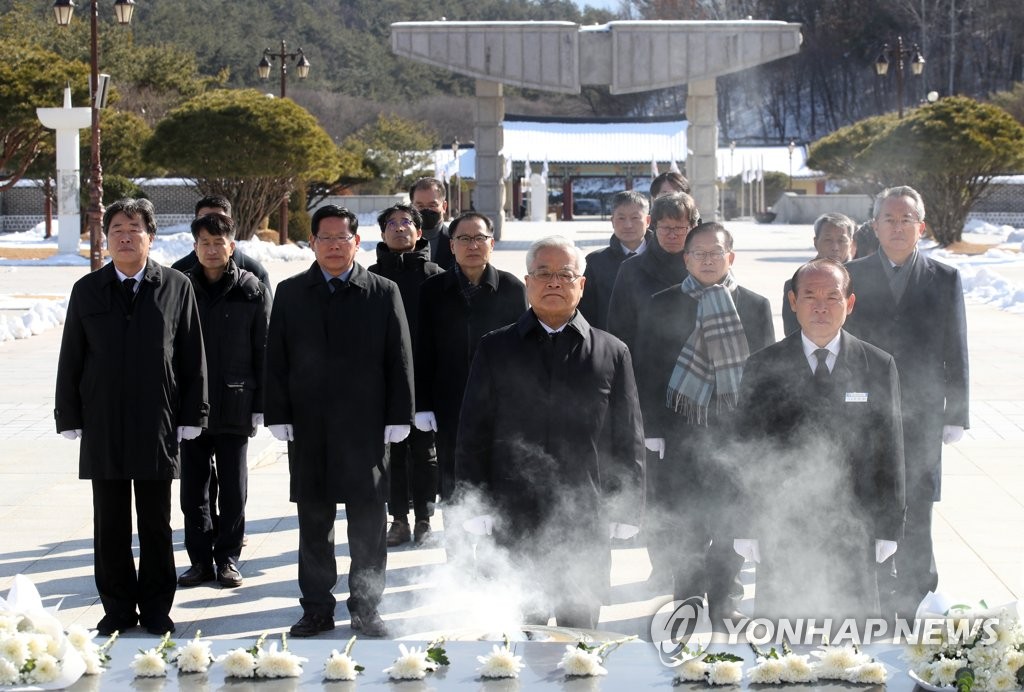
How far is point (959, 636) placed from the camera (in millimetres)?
3285

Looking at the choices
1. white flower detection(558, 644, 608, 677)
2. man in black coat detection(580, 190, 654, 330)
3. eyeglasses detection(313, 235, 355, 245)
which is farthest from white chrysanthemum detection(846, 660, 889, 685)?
man in black coat detection(580, 190, 654, 330)

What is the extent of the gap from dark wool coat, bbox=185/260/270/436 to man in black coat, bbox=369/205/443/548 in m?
0.90

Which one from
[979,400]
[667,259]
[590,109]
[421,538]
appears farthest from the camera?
[590,109]

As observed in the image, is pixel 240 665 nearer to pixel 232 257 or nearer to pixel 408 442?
pixel 232 257

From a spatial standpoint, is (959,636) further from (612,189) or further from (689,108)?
(612,189)

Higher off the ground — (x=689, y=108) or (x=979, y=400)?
(x=689, y=108)

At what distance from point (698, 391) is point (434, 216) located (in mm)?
2837

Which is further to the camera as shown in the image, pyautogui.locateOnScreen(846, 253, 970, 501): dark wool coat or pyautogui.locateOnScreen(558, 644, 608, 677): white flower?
pyautogui.locateOnScreen(846, 253, 970, 501): dark wool coat

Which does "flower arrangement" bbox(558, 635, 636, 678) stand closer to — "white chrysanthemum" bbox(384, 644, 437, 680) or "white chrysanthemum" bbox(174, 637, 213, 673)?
"white chrysanthemum" bbox(384, 644, 437, 680)

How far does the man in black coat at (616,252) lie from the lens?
21.7 ft

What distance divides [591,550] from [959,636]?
4.83 ft

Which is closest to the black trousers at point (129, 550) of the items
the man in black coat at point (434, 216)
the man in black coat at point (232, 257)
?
the man in black coat at point (232, 257)

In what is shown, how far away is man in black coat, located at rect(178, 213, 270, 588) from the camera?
6.02 metres

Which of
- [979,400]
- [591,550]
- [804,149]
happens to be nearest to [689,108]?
[979,400]
